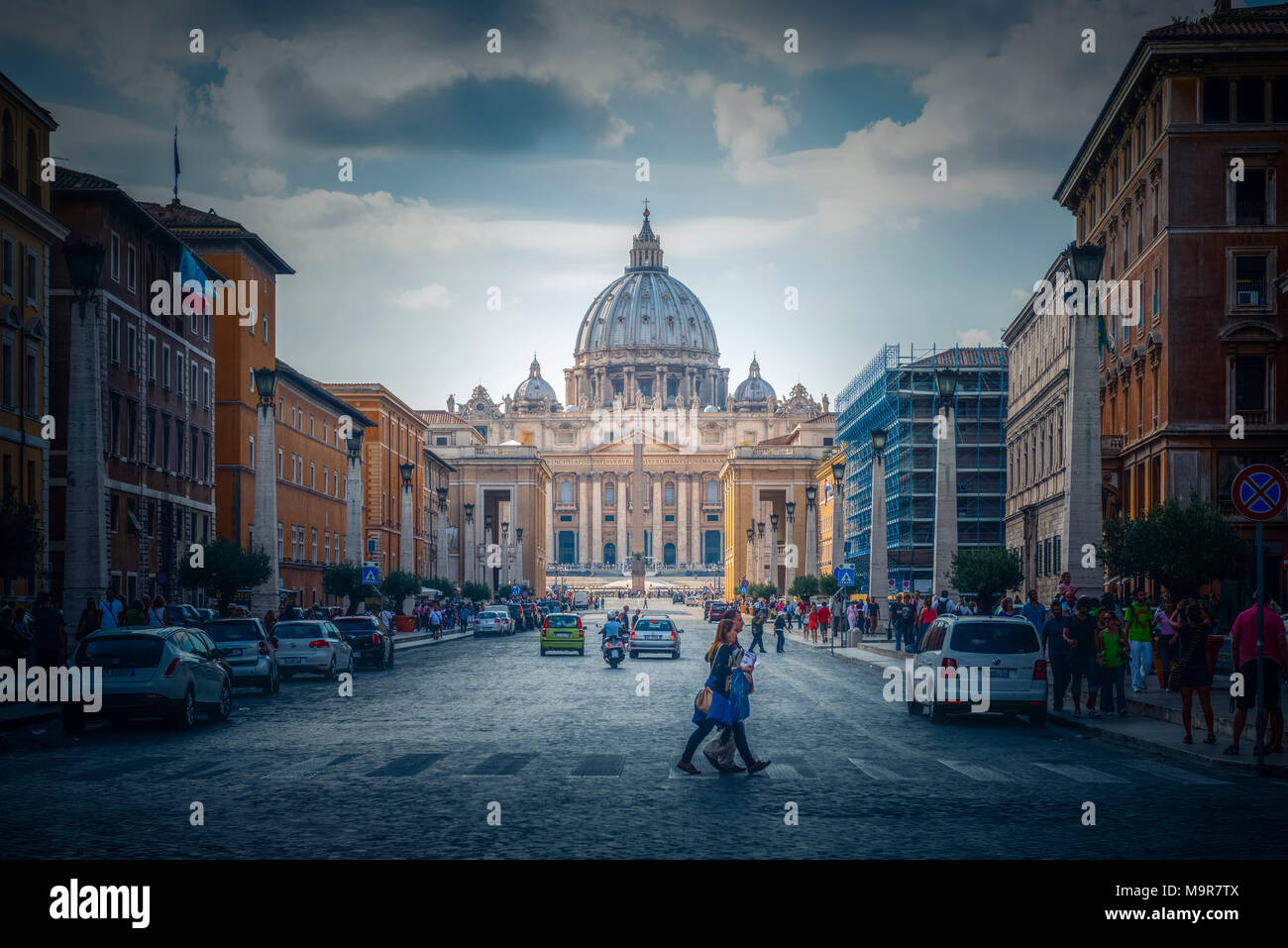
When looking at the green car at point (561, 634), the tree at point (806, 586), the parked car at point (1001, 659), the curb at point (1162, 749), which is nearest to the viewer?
the curb at point (1162, 749)

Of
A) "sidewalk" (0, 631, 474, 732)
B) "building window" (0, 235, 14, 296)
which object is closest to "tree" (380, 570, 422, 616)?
"building window" (0, 235, 14, 296)

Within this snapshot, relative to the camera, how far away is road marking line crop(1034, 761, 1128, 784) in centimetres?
1512

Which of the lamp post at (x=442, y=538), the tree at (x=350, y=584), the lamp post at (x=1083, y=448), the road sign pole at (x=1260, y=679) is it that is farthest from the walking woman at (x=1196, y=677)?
the lamp post at (x=442, y=538)

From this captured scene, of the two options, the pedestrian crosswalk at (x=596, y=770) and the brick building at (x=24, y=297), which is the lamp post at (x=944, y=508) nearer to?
the brick building at (x=24, y=297)

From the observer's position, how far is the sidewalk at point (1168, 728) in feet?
54.4

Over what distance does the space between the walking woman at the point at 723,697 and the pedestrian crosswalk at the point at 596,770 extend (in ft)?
0.71

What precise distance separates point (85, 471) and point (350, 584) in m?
30.6

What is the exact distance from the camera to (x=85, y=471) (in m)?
29.4

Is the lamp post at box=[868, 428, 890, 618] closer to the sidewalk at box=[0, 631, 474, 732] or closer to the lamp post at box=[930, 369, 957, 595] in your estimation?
the lamp post at box=[930, 369, 957, 595]

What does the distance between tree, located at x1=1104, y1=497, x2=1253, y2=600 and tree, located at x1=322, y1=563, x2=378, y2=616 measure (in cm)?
2989

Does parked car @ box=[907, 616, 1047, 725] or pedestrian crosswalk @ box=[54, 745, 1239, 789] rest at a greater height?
parked car @ box=[907, 616, 1047, 725]

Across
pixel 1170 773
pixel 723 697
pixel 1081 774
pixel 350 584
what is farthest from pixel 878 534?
pixel 723 697

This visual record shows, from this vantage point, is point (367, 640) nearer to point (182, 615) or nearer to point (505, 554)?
point (182, 615)

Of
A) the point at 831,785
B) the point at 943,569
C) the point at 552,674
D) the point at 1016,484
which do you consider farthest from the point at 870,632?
the point at 831,785
